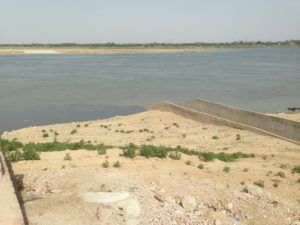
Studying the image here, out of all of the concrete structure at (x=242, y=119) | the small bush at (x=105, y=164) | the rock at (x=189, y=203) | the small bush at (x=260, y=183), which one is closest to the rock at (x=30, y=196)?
the small bush at (x=105, y=164)

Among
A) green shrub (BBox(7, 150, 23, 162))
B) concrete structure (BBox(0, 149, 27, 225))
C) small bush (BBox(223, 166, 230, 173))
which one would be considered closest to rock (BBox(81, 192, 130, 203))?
concrete structure (BBox(0, 149, 27, 225))

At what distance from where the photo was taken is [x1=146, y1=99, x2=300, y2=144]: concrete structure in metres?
17.6

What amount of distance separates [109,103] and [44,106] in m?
5.25

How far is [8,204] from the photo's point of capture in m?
6.82

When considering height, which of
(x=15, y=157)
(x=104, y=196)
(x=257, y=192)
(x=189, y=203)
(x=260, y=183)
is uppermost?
(x=104, y=196)

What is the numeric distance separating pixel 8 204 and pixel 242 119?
15.6 meters

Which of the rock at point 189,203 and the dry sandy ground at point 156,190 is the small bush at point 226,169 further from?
the rock at point 189,203

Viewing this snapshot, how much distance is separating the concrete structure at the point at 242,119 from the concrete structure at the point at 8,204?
1212 cm

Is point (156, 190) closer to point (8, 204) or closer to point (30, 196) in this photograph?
point (30, 196)

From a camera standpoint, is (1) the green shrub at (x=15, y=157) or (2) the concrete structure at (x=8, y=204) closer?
(2) the concrete structure at (x=8, y=204)

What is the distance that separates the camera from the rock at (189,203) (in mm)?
8695

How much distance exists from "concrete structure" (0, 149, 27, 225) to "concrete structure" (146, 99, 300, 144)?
1212cm

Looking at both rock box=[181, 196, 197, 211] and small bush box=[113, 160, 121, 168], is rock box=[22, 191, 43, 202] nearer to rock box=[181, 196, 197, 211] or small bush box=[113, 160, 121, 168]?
small bush box=[113, 160, 121, 168]

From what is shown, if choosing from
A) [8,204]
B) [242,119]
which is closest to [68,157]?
[8,204]
